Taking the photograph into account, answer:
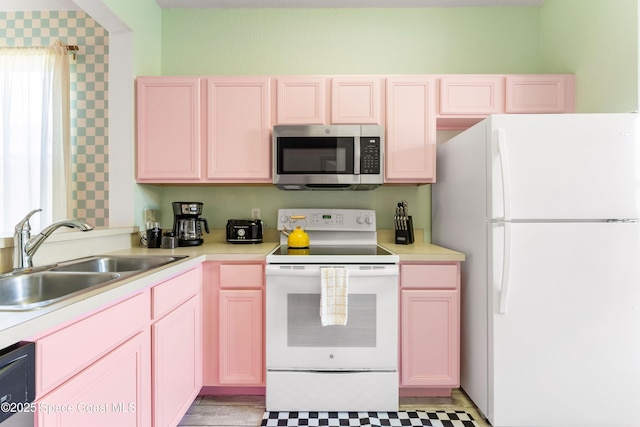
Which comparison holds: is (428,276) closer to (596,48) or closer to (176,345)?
(176,345)

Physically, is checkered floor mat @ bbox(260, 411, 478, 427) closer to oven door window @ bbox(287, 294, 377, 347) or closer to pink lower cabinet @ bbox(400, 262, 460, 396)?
pink lower cabinet @ bbox(400, 262, 460, 396)

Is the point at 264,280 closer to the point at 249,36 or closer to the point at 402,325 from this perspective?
the point at 402,325

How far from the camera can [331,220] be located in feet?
8.32

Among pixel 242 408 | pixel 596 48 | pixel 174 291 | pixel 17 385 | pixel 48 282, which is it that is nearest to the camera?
pixel 17 385

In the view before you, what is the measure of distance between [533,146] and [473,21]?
150 cm

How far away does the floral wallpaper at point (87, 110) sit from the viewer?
257 cm

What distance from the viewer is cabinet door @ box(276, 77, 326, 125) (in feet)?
7.57

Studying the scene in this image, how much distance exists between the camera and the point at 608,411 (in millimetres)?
1667

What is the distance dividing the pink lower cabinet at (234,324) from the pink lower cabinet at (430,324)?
0.83 metres

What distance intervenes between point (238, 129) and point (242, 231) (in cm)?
70

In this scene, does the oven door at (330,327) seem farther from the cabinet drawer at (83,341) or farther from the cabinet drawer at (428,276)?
the cabinet drawer at (83,341)

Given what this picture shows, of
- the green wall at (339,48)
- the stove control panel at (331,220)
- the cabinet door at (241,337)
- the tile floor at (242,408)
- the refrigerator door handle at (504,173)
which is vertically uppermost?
the green wall at (339,48)

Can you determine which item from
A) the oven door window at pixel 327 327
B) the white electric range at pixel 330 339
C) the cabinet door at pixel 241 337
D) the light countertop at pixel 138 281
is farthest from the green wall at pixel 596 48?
the cabinet door at pixel 241 337

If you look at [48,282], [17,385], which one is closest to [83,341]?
[17,385]
